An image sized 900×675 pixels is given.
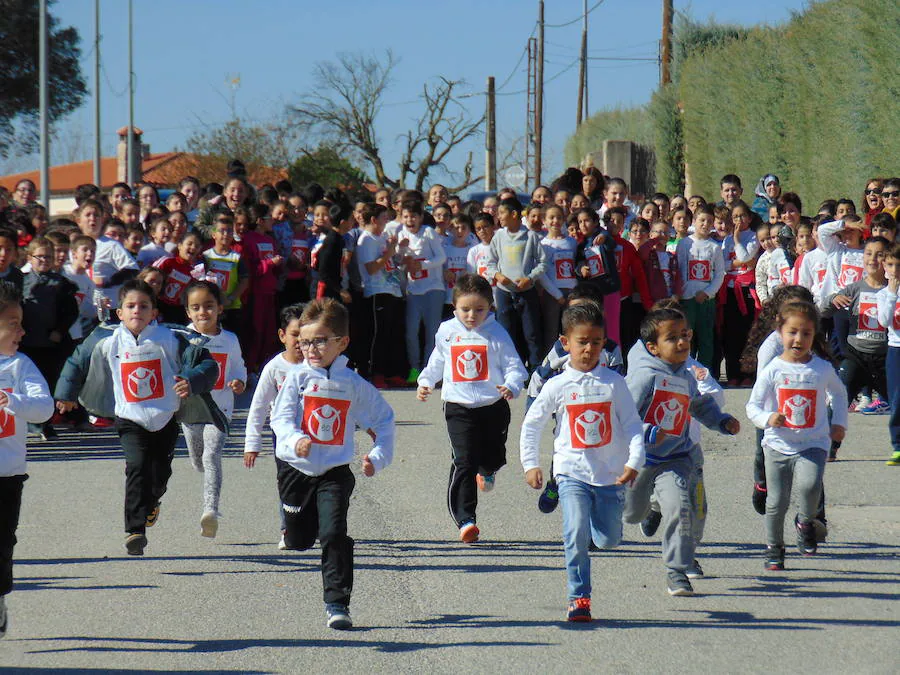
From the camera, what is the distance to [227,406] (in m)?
8.31

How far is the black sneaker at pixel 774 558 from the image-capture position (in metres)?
7.09

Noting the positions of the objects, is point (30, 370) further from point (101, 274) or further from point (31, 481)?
point (101, 274)

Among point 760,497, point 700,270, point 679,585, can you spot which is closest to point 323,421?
point 679,585

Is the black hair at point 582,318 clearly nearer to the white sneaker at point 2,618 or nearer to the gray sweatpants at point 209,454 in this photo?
the gray sweatpants at point 209,454

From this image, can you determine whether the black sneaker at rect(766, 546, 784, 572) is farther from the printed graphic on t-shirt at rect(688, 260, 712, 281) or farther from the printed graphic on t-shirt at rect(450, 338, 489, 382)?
the printed graphic on t-shirt at rect(688, 260, 712, 281)

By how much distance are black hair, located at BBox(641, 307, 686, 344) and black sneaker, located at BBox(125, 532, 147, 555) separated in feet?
9.52

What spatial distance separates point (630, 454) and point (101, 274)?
7.58 meters

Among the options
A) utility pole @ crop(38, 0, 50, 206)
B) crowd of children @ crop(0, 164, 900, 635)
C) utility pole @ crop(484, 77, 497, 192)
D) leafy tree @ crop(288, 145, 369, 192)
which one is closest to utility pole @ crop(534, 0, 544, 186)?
utility pole @ crop(484, 77, 497, 192)

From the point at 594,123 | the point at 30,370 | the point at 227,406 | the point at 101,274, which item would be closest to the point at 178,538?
the point at 227,406

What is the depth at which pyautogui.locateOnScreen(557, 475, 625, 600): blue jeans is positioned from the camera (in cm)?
607

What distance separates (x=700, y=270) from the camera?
14.8m

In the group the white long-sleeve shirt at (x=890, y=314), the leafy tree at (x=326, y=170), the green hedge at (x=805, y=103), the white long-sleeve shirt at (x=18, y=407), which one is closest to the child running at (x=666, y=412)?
the white long-sleeve shirt at (x=18, y=407)

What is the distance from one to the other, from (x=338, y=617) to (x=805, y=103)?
1629 cm

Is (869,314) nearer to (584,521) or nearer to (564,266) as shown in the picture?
(564,266)
